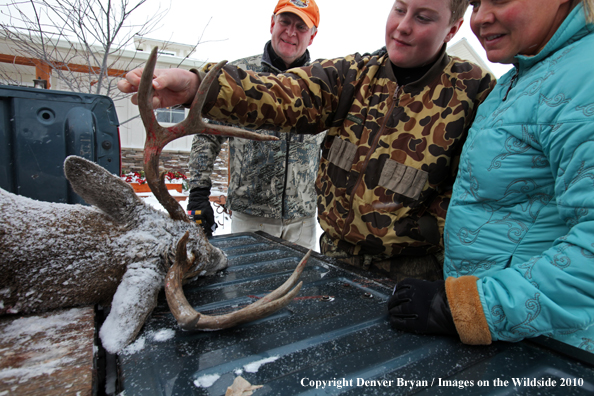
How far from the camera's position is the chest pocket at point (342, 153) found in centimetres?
203

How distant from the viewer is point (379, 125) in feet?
6.51

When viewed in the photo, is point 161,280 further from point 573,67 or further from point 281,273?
point 573,67

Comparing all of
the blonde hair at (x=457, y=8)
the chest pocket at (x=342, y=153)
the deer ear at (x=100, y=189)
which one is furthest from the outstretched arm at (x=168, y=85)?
the blonde hair at (x=457, y=8)

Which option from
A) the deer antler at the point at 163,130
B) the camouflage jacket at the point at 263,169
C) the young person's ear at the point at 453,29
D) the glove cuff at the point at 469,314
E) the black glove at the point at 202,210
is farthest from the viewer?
the camouflage jacket at the point at 263,169

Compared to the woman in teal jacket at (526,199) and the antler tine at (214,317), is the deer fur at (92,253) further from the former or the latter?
the woman in teal jacket at (526,199)

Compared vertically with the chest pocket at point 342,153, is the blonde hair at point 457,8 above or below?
above

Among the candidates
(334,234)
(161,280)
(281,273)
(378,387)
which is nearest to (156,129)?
(161,280)

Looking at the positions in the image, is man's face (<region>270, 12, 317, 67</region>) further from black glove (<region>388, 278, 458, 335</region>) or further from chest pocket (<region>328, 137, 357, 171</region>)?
black glove (<region>388, 278, 458, 335</region>)

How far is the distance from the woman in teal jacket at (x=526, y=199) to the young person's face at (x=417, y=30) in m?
0.37

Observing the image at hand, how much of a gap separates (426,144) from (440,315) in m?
0.98

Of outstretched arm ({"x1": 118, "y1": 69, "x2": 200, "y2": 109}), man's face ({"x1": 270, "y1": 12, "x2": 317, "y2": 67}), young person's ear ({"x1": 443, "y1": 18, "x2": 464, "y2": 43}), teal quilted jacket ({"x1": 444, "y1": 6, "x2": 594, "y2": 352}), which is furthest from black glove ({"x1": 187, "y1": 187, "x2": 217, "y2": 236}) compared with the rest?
Answer: young person's ear ({"x1": 443, "y1": 18, "x2": 464, "y2": 43})

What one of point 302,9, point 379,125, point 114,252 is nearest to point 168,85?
point 114,252

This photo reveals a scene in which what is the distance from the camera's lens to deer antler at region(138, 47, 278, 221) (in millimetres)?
1474

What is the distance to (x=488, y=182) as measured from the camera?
52.7 inches
